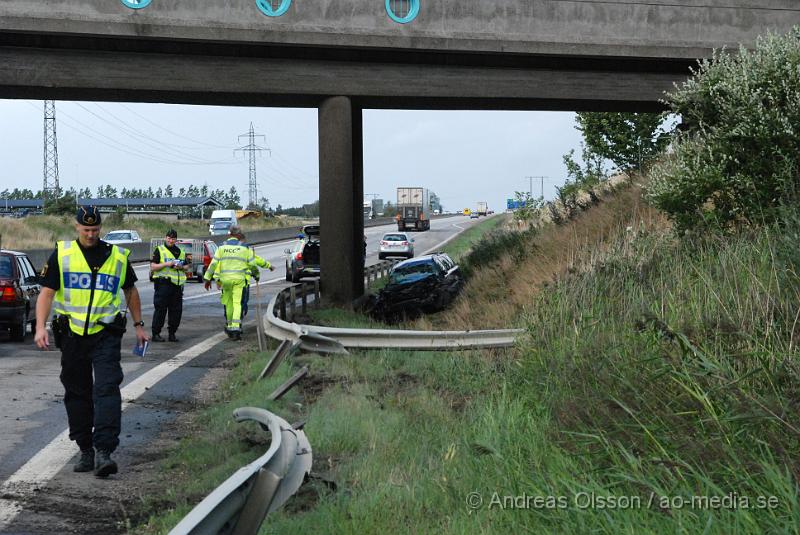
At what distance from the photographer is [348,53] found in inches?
808

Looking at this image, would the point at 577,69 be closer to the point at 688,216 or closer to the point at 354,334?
the point at 688,216

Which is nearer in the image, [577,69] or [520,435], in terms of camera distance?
[520,435]

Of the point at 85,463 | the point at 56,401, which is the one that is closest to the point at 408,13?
the point at 56,401

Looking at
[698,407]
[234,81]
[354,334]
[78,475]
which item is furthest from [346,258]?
[698,407]

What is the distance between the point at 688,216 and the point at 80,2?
11.8 metres

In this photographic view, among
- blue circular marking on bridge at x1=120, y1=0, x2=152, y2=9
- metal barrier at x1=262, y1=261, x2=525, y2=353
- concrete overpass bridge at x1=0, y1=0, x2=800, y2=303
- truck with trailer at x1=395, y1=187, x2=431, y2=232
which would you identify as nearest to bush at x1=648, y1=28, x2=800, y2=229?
metal barrier at x1=262, y1=261, x2=525, y2=353

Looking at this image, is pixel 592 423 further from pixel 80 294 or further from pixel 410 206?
pixel 410 206

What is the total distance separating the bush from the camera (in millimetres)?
12961

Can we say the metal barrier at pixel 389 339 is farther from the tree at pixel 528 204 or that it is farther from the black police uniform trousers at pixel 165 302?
the tree at pixel 528 204

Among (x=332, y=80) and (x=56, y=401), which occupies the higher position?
(x=332, y=80)

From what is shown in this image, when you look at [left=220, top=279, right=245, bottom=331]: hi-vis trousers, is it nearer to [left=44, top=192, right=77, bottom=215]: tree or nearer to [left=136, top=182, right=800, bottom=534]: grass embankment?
[left=136, top=182, right=800, bottom=534]: grass embankment

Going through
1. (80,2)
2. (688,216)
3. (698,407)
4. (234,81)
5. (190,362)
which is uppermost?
(80,2)

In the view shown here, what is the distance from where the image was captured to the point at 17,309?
1706 cm

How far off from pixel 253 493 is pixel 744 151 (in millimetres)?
10441
